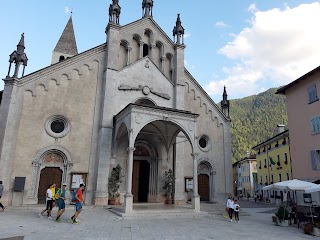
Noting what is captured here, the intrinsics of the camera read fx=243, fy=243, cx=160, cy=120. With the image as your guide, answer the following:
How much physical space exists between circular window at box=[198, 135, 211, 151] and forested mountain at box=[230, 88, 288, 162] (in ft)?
282

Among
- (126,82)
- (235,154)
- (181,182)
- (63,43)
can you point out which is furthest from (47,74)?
(235,154)

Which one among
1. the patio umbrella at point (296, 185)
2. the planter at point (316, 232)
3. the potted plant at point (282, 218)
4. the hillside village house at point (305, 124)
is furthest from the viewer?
the hillside village house at point (305, 124)

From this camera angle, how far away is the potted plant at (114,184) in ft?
58.3

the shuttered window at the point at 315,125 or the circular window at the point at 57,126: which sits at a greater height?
the shuttered window at the point at 315,125

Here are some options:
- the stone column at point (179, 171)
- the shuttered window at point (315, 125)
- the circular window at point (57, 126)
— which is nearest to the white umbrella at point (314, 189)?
the shuttered window at point (315, 125)

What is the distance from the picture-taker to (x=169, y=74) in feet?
77.6

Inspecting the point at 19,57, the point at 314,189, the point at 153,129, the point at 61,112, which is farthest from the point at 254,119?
the point at 19,57

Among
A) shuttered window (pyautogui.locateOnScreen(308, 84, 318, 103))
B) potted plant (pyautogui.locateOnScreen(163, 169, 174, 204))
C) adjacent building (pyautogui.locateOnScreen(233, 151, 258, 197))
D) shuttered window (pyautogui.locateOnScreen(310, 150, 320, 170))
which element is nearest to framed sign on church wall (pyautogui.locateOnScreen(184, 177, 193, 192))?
potted plant (pyautogui.locateOnScreen(163, 169, 174, 204))

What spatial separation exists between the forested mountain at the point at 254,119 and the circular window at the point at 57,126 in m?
95.3

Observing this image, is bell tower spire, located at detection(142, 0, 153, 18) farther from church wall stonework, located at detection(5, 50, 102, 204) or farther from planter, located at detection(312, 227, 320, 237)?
planter, located at detection(312, 227, 320, 237)

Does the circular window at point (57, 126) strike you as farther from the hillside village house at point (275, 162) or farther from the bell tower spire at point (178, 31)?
the hillside village house at point (275, 162)

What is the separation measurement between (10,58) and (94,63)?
5.98 meters

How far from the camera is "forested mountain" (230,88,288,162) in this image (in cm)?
11617

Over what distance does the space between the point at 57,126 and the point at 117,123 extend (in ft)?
14.3
